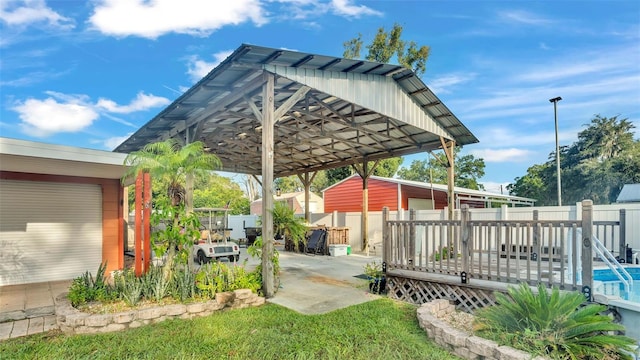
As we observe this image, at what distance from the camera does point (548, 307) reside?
3.20 meters

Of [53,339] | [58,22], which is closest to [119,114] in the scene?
[58,22]

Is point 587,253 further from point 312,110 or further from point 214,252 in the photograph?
point 214,252

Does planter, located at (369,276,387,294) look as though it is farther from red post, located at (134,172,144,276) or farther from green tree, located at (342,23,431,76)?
green tree, located at (342,23,431,76)

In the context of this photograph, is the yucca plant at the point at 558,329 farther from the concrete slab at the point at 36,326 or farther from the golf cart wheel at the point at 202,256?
the golf cart wheel at the point at 202,256

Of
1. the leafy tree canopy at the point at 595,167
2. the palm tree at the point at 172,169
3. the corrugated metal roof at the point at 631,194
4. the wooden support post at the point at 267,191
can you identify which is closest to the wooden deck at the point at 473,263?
the wooden support post at the point at 267,191

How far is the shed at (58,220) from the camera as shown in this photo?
6.35m

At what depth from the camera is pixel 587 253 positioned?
370 centimetres

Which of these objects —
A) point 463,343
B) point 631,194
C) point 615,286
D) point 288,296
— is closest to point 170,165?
point 288,296

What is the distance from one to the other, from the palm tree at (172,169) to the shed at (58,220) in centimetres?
104

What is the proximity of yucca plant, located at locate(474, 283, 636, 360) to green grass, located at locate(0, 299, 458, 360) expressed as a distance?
2.34 ft

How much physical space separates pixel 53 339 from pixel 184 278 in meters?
1.54

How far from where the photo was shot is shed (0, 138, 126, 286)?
6.35m

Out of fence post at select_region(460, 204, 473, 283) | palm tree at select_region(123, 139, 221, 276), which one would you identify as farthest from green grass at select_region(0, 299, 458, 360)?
palm tree at select_region(123, 139, 221, 276)

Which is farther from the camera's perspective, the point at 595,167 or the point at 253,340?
the point at 595,167
